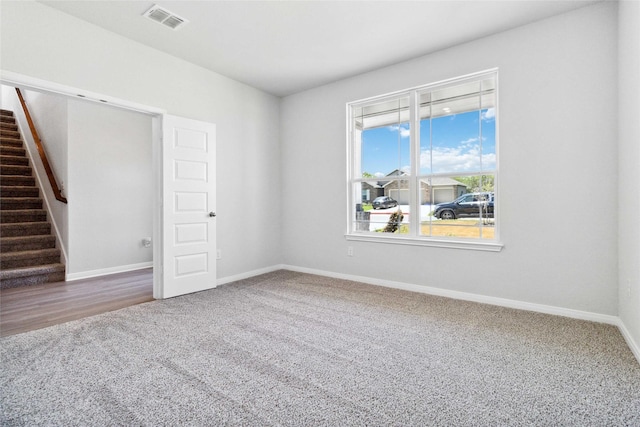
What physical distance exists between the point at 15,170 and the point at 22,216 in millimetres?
1115

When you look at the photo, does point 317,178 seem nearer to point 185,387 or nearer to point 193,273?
point 193,273

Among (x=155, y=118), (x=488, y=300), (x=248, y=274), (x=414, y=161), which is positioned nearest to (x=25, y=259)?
(x=155, y=118)

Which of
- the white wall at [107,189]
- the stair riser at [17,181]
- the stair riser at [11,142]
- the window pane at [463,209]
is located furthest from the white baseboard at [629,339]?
the stair riser at [11,142]

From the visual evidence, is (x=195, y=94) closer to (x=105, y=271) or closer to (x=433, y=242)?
(x=105, y=271)

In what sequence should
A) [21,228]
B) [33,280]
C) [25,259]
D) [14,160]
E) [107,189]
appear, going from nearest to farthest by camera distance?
[33,280]
[25,259]
[21,228]
[107,189]
[14,160]

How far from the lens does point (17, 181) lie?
531 cm

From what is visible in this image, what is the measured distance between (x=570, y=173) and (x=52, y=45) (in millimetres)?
4813

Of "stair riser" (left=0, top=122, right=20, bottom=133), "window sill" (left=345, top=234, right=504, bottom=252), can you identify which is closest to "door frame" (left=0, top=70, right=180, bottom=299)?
"window sill" (left=345, top=234, right=504, bottom=252)

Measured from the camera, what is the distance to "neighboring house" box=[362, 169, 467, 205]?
367 centimetres

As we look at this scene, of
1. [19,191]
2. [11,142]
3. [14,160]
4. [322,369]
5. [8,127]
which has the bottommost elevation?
[322,369]

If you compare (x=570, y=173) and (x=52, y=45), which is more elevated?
(x=52, y=45)

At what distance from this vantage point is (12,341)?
8.04 feet

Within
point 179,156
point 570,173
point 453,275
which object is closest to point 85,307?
point 179,156

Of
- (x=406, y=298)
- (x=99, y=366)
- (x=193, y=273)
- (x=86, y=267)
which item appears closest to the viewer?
(x=99, y=366)
